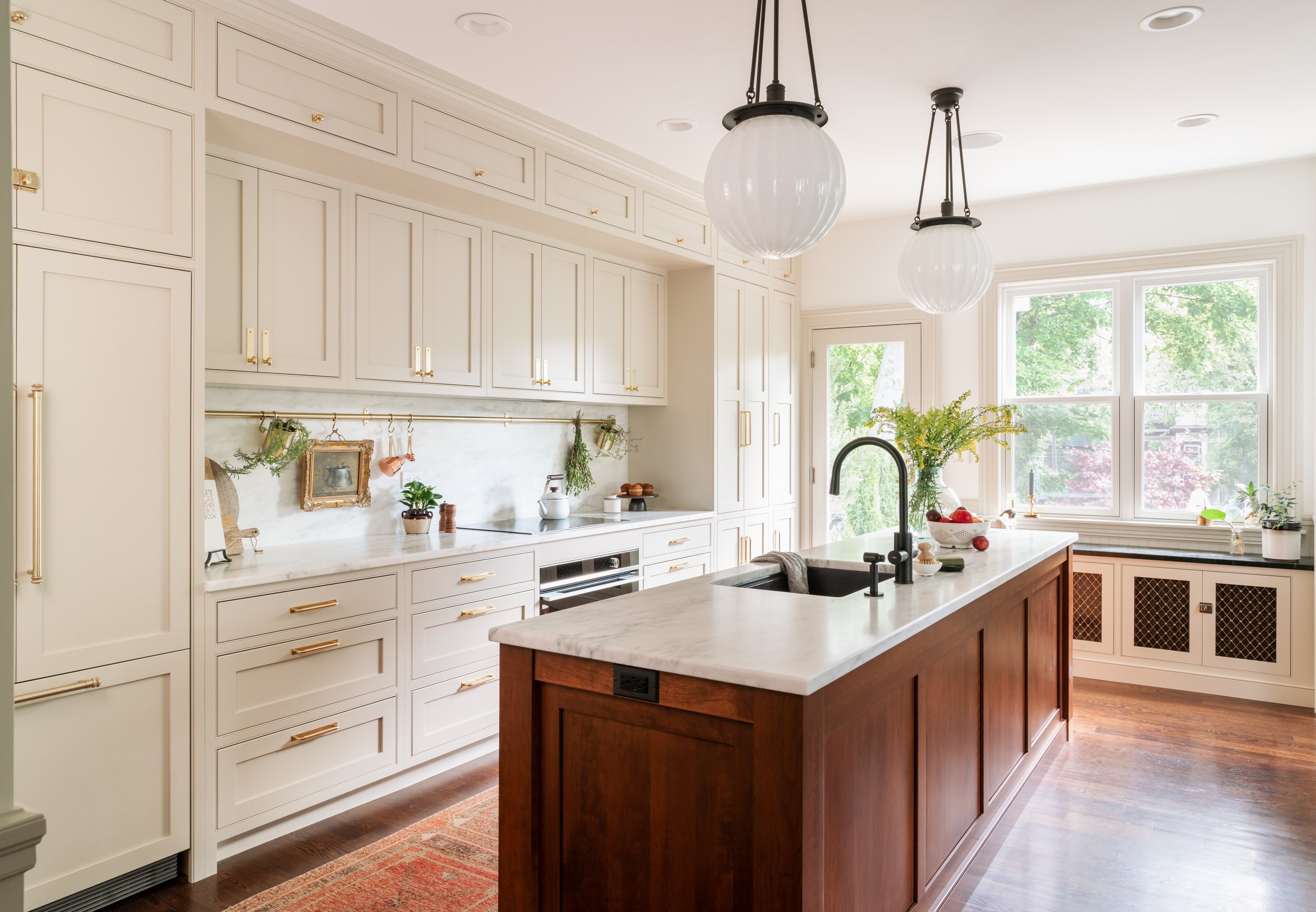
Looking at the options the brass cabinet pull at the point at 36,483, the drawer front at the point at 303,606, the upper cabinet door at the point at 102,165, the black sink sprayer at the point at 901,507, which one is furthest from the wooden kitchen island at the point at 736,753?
the upper cabinet door at the point at 102,165

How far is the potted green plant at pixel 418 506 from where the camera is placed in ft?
11.9

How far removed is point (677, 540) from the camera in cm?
457

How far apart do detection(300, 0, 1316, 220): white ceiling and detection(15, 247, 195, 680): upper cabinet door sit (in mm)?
1208

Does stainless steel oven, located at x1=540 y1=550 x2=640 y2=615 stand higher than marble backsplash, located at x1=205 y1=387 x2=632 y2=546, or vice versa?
marble backsplash, located at x1=205 y1=387 x2=632 y2=546

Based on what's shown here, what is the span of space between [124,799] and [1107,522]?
4859 millimetres

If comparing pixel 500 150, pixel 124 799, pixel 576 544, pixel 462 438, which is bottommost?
pixel 124 799

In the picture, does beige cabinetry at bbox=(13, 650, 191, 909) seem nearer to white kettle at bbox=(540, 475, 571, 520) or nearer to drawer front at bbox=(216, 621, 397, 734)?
drawer front at bbox=(216, 621, 397, 734)

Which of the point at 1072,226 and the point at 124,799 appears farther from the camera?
the point at 1072,226

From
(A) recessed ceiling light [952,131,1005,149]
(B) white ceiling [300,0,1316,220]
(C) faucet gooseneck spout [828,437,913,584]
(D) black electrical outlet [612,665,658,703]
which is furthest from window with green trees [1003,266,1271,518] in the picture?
(D) black electrical outlet [612,665,658,703]

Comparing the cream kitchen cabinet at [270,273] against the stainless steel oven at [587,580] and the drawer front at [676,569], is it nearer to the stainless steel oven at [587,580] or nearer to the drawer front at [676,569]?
the stainless steel oven at [587,580]

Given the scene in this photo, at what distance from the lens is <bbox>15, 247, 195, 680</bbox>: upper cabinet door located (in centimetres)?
213

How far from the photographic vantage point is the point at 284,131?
9.04 feet

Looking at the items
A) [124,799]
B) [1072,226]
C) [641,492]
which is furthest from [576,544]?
[1072,226]

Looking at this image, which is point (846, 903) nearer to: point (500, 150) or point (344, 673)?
point (344, 673)
